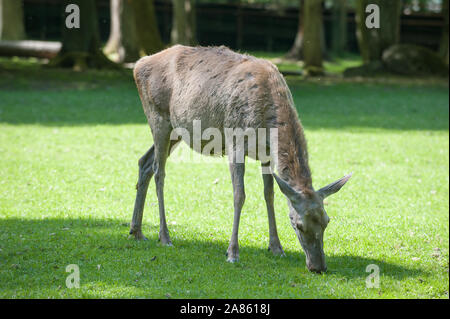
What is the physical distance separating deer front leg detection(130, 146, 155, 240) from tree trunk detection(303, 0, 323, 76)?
17.3m

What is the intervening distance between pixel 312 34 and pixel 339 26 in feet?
40.3

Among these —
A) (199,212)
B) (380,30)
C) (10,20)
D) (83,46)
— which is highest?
Result: (10,20)

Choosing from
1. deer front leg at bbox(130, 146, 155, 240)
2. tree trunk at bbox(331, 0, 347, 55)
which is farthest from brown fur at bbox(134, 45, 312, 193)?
tree trunk at bbox(331, 0, 347, 55)

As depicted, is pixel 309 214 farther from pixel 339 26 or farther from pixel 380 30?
pixel 339 26

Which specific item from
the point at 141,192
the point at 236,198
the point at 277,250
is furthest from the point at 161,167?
the point at 277,250

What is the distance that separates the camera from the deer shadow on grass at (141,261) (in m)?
6.10

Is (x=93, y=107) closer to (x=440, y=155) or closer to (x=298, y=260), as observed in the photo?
(x=440, y=155)

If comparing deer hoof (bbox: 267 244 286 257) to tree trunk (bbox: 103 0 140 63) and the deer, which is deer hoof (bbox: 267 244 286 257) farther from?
tree trunk (bbox: 103 0 140 63)

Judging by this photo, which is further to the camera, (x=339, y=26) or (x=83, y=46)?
(x=339, y=26)

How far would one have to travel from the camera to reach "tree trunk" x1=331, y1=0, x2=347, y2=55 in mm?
34656

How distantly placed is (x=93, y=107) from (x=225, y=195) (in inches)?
335

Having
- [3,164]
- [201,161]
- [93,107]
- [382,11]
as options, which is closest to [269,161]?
[201,161]

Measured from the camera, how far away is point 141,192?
7453 millimetres

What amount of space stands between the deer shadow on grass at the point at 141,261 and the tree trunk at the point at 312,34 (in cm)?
1744
